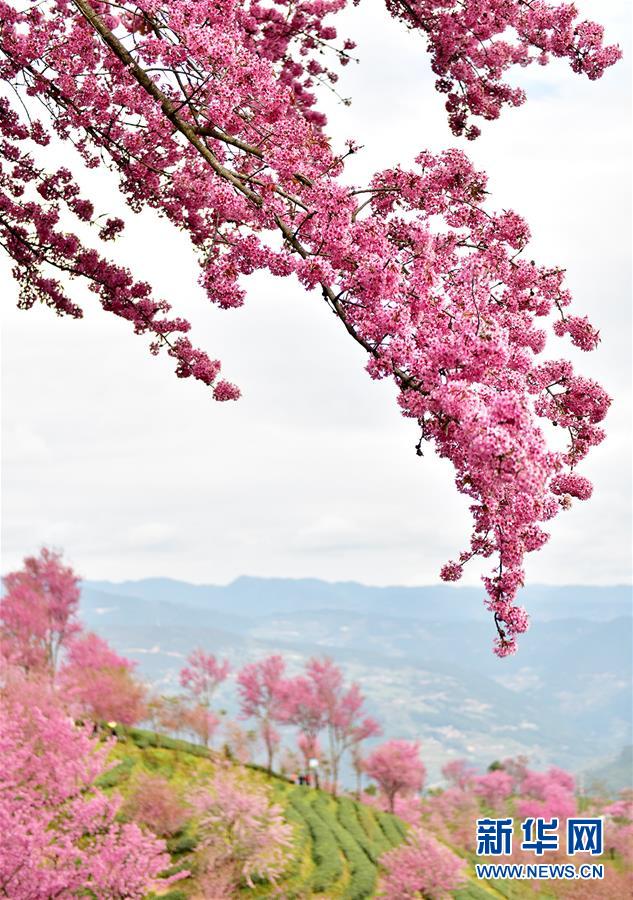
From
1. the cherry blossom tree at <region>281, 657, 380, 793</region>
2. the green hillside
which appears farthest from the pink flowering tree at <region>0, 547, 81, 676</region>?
the cherry blossom tree at <region>281, 657, 380, 793</region>

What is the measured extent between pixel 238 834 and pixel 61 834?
363 inches

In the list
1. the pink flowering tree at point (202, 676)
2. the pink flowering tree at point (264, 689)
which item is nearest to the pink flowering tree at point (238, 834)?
the pink flowering tree at point (202, 676)

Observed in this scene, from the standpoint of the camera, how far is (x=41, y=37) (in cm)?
588

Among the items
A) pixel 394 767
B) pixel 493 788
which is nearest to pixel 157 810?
pixel 394 767

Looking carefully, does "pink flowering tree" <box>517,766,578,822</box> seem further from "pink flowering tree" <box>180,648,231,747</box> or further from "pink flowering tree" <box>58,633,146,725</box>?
"pink flowering tree" <box>58,633,146,725</box>

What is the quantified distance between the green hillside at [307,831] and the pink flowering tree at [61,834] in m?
0.92

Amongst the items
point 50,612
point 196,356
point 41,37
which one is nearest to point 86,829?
point 196,356

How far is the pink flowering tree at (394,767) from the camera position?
4925 cm

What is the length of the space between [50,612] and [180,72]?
43.7 meters

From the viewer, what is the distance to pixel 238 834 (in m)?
20.5

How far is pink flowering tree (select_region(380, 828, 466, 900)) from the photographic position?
19297mm

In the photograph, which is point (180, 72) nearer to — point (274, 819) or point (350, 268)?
point (350, 268)

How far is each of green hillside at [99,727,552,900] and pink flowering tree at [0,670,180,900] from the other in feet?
3.02

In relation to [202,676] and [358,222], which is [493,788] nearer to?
[202,676]
